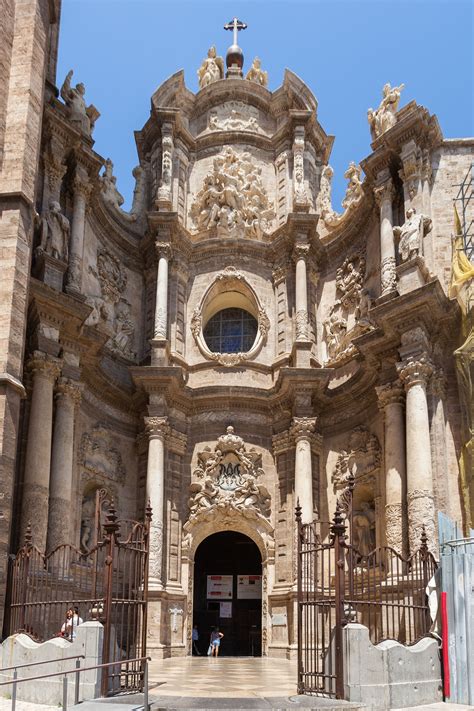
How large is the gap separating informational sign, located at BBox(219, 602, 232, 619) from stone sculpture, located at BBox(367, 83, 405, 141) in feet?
46.1

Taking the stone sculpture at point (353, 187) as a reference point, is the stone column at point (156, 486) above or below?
below

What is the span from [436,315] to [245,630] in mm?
10958

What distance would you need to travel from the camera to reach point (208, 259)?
2536 cm

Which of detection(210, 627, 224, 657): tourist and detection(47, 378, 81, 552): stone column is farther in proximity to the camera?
detection(210, 627, 224, 657): tourist

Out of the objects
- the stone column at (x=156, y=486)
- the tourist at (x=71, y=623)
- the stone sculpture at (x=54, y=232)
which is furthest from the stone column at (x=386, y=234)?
the tourist at (x=71, y=623)

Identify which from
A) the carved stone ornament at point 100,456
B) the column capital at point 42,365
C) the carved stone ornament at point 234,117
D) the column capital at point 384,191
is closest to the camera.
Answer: the column capital at point 42,365

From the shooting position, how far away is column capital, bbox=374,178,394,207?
70.6 feet

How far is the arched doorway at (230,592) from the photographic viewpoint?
77.1 ft

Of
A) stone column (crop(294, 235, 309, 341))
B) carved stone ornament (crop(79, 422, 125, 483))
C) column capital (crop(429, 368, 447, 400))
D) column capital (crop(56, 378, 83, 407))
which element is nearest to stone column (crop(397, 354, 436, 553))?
column capital (crop(429, 368, 447, 400))

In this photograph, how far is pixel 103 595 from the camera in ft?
40.8

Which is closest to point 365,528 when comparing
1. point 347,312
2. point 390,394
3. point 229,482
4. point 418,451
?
point 418,451

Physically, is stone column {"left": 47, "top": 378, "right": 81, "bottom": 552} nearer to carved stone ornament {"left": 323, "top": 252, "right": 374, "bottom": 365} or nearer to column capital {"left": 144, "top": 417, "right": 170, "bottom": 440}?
Answer: column capital {"left": 144, "top": 417, "right": 170, "bottom": 440}

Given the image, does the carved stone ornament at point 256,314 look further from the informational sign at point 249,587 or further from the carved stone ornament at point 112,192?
the informational sign at point 249,587

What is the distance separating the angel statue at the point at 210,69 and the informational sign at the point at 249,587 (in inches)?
636
